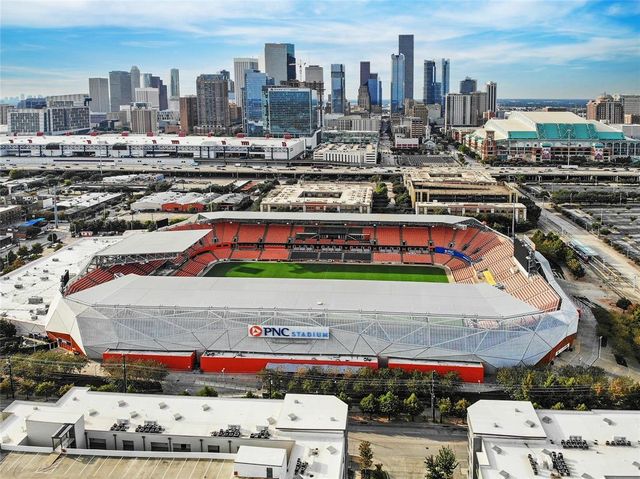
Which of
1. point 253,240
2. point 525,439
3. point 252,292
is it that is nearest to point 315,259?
point 253,240

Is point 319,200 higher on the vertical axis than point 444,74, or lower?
lower

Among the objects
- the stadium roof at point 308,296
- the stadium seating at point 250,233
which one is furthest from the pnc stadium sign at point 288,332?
the stadium seating at point 250,233

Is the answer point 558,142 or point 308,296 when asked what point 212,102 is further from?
Answer: point 308,296

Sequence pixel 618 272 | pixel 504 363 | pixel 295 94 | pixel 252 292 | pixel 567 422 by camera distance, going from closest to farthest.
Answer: pixel 567 422 < pixel 504 363 < pixel 252 292 < pixel 618 272 < pixel 295 94

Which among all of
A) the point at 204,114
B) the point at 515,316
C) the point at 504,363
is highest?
the point at 204,114

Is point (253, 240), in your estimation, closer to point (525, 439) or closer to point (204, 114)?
point (525, 439)

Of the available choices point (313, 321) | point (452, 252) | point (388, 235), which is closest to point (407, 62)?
point (388, 235)
